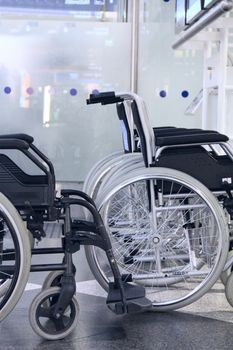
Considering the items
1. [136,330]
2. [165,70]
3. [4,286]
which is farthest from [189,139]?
[165,70]

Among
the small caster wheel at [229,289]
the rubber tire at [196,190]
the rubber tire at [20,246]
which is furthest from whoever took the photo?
the small caster wheel at [229,289]

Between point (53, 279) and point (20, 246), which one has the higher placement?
point (20, 246)

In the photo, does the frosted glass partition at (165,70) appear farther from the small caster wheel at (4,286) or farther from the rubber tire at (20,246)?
the rubber tire at (20,246)

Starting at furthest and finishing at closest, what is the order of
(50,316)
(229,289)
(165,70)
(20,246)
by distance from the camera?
1. (165,70)
2. (229,289)
3. (50,316)
4. (20,246)

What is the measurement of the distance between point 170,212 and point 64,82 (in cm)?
311

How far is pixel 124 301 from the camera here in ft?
6.11

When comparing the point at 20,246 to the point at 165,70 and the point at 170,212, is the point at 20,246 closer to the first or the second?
the point at 170,212

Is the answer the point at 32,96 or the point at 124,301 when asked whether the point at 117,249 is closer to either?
the point at 124,301

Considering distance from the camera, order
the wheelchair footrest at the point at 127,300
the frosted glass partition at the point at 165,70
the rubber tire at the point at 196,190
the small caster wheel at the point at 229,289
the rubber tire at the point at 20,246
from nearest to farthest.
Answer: the rubber tire at the point at 20,246 < the wheelchair footrest at the point at 127,300 < the rubber tire at the point at 196,190 < the small caster wheel at the point at 229,289 < the frosted glass partition at the point at 165,70

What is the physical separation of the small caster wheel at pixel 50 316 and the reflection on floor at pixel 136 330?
0.10ft

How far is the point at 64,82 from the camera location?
497cm

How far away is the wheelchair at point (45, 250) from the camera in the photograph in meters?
1.76

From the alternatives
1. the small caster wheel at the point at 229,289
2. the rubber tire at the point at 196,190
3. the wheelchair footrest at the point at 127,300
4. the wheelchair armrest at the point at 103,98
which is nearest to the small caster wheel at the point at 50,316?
the wheelchair footrest at the point at 127,300

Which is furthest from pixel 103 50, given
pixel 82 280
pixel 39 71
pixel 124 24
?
pixel 82 280
